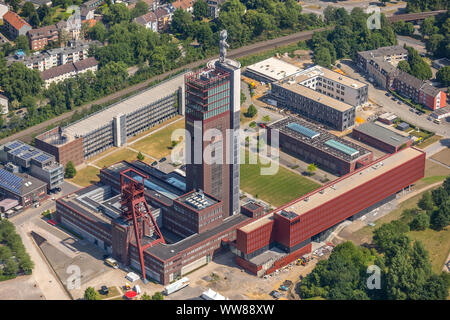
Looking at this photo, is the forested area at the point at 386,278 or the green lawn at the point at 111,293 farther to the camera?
the green lawn at the point at 111,293

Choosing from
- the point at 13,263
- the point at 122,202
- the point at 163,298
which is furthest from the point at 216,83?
the point at 13,263

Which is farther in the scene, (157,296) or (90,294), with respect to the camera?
(157,296)

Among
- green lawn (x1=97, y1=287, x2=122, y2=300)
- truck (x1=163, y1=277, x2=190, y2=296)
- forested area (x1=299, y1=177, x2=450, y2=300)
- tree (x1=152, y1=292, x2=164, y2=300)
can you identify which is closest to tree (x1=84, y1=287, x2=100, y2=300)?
green lawn (x1=97, y1=287, x2=122, y2=300)

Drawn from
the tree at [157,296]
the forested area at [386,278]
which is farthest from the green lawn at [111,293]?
the forested area at [386,278]

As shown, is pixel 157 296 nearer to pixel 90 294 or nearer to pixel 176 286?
pixel 176 286

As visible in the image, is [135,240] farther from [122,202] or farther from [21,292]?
[21,292]

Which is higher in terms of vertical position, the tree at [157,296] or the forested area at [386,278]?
the forested area at [386,278]

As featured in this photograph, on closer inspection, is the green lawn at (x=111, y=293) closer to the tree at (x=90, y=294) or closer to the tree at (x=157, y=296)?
the tree at (x=90, y=294)

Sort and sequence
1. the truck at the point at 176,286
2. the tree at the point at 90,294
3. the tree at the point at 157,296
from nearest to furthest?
the tree at the point at 90,294 → the tree at the point at 157,296 → the truck at the point at 176,286

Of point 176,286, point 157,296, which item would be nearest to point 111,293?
point 157,296

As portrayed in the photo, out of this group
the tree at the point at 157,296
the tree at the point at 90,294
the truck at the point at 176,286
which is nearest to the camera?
the tree at the point at 90,294

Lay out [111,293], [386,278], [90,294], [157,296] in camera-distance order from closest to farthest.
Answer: [90,294] → [157,296] → [386,278] → [111,293]
